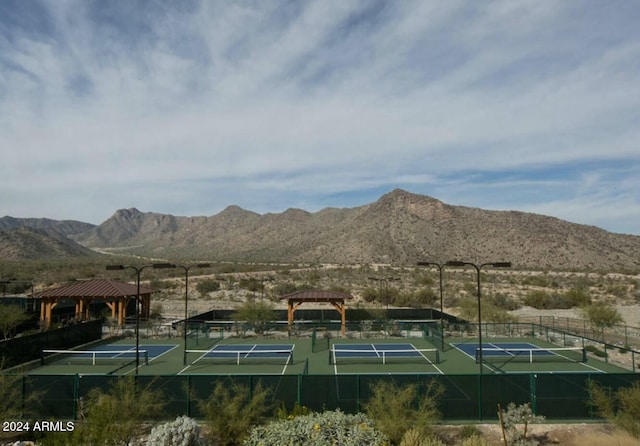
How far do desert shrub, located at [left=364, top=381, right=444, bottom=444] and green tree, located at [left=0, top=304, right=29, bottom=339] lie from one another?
1050 inches

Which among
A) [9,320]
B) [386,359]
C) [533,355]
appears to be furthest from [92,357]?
[533,355]

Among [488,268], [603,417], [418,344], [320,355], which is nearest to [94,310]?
[320,355]

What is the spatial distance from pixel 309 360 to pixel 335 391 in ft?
32.4

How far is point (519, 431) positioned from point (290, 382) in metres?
7.07

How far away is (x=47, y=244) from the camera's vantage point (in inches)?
5915

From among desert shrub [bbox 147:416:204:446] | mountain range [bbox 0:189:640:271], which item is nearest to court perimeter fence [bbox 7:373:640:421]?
desert shrub [bbox 147:416:204:446]

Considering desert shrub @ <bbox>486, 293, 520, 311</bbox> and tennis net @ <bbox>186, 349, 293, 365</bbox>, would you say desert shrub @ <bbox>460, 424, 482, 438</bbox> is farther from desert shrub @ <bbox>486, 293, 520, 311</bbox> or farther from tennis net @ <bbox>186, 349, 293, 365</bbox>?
desert shrub @ <bbox>486, 293, 520, 311</bbox>

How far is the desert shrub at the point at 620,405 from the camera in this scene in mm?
14367

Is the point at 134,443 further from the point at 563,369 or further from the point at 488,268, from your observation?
the point at 488,268

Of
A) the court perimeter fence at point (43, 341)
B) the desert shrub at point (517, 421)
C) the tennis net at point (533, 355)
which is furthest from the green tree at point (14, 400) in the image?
the tennis net at point (533, 355)

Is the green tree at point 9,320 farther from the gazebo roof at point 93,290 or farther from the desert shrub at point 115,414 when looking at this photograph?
the desert shrub at point 115,414

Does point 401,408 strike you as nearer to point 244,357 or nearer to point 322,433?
point 322,433

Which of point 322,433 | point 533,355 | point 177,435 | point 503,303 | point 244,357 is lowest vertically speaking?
point 533,355

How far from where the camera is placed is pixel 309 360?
2541 centimetres
